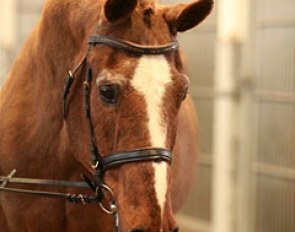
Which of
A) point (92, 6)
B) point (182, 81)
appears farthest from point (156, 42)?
point (92, 6)

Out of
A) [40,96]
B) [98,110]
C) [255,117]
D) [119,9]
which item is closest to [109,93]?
[98,110]

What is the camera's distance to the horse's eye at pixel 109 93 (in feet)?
4.00

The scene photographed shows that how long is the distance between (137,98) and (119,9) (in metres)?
0.18

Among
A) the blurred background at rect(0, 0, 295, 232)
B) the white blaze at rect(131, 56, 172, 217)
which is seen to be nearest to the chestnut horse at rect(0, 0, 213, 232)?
the white blaze at rect(131, 56, 172, 217)

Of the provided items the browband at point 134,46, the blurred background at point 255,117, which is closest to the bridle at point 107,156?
the browband at point 134,46

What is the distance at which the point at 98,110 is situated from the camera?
50.2 inches

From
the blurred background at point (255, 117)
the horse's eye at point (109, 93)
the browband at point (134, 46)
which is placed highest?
the browband at point (134, 46)

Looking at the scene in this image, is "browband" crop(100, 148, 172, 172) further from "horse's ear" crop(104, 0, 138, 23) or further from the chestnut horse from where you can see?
"horse's ear" crop(104, 0, 138, 23)

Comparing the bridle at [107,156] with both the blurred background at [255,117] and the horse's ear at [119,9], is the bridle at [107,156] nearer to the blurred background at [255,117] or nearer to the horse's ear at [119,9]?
the horse's ear at [119,9]

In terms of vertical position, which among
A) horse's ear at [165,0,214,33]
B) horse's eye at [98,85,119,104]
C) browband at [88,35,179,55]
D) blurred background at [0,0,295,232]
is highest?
horse's ear at [165,0,214,33]

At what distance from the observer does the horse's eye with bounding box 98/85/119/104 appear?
4.00 ft

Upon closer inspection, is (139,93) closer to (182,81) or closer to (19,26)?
(182,81)

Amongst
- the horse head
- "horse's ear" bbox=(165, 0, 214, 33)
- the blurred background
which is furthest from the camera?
the blurred background

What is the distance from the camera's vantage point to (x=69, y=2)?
1.45 m
